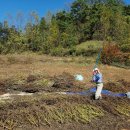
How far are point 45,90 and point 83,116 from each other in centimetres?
350

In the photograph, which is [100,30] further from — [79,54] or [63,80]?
[63,80]

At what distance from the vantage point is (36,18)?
4919cm

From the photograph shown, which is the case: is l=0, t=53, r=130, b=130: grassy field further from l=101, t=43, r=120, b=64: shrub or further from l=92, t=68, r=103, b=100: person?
l=101, t=43, r=120, b=64: shrub

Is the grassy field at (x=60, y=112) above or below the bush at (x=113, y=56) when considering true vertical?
below

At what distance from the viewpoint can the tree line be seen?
4019 centimetres

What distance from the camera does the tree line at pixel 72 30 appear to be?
40188 mm

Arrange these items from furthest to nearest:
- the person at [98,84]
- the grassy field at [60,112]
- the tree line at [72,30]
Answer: the tree line at [72,30], the person at [98,84], the grassy field at [60,112]

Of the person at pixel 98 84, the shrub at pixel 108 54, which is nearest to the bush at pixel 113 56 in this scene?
the shrub at pixel 108 54

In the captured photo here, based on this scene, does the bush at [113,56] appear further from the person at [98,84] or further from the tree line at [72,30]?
the person at [98,84]

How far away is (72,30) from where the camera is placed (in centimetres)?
5116

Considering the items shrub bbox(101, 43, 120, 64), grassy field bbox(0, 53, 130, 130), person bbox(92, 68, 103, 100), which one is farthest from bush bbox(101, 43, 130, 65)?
person bbox(92, 68, 103, 100)

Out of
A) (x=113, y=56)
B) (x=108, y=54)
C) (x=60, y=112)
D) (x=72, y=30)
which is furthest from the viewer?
(x=72, y=30)

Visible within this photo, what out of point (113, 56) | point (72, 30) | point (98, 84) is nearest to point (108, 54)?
point (113, 56)

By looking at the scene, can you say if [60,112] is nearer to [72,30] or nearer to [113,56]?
[113,56]
